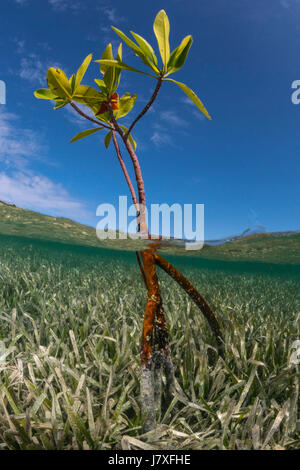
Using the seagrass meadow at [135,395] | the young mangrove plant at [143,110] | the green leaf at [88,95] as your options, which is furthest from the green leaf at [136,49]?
the seagrass meadow at [135,395]

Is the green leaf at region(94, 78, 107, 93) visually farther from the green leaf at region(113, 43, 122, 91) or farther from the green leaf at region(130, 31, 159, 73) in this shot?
the green leaf at region(130, 31, 159, 73)

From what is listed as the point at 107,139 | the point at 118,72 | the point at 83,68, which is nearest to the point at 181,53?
the point at 118,72

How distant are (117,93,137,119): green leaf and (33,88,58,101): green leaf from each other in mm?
491

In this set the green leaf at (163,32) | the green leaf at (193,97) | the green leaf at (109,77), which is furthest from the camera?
the green leaf at (109,77)

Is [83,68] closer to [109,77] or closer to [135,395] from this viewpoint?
[109,77]

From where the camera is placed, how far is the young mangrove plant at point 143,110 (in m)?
1.76

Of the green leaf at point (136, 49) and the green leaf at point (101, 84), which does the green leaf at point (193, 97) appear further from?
the green leaf at point (101, 84)

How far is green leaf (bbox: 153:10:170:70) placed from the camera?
1666mm

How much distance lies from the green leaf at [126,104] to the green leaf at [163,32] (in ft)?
1.56

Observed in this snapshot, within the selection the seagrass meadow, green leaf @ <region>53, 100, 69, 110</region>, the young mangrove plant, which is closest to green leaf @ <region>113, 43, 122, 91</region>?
the young mangrove plant

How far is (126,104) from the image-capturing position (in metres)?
2.19

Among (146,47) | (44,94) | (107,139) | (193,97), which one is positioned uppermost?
(146,47)

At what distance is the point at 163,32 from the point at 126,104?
1.97ft
